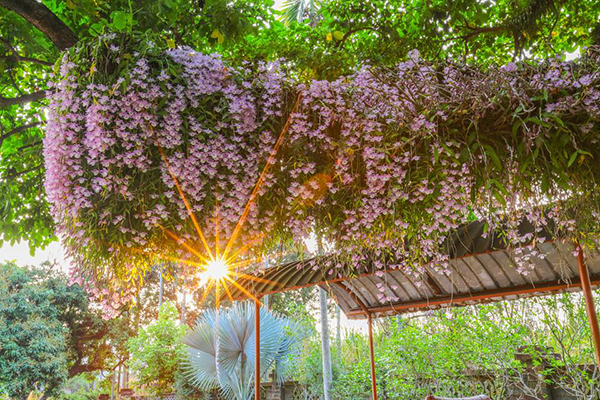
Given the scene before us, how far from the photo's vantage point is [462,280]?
4422mm

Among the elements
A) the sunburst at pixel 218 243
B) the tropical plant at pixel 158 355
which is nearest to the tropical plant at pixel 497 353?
the sunburst at pixel 218 243

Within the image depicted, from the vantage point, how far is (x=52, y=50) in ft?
13.5

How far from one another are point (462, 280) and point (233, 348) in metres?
6.71

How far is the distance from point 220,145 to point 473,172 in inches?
43.8

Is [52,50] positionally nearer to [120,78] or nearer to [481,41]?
[120,78]

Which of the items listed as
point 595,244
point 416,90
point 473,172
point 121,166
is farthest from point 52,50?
point 595,244

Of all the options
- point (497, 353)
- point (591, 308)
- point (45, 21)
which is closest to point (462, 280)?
point (591, 308)

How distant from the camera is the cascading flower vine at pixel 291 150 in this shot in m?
1.80

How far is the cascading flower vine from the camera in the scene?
1797 millimetres

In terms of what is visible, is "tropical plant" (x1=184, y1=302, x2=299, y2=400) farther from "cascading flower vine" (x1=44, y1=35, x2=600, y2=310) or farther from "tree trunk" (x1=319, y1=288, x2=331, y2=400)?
"cascading flower vine" (x1=44, y1=35, x2=600, y2=310)

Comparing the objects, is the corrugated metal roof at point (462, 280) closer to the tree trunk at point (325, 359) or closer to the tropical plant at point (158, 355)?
the tree trunk at point (325, 359)

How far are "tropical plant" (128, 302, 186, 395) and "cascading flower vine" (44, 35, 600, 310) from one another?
10898 millimetres

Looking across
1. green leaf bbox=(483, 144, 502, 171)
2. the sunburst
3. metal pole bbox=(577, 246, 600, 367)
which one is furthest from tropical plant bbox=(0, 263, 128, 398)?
green leaf bbox=(483, 144, 502, 171)

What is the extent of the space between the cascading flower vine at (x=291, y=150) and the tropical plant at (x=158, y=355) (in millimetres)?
10898
